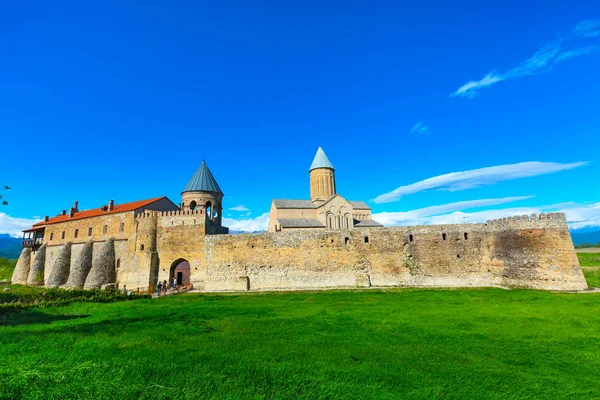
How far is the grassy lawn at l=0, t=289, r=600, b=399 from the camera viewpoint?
4.18 m

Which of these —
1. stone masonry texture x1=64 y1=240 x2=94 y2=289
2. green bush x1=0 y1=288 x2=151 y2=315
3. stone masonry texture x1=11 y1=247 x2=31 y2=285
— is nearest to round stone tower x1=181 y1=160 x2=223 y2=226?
stone masonry texture x1=64 y1=240 x2=94 y2=289

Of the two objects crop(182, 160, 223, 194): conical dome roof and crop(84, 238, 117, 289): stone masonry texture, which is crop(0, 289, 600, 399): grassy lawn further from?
crop(182, 160, 223, 194): conical dome roof

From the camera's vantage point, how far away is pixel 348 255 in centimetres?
2027

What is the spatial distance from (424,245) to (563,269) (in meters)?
7.18

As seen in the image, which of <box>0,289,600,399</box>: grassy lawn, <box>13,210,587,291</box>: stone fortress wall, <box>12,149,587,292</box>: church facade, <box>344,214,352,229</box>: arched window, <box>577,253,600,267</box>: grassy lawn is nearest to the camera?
<box>0,289,600,399</box>: grassy lawn

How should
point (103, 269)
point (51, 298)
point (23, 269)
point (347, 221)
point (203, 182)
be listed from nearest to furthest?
point (51, 298) → point (103, 269) → point (203, 182) → point (347, 221) → point (23, 269)

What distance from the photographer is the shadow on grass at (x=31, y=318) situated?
9889 mm

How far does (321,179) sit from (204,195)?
1463cm

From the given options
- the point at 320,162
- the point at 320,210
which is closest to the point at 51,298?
the point at 320,210

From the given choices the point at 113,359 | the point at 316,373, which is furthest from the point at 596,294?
the point at 113,359

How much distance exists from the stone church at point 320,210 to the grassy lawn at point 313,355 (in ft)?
64.6

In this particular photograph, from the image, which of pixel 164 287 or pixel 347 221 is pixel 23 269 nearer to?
pixel 164 287

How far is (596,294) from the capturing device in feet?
46.5

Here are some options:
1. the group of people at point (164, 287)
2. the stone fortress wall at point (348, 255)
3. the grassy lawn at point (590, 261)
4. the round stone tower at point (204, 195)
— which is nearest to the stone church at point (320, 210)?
the round stone tower at point (204, 195)
